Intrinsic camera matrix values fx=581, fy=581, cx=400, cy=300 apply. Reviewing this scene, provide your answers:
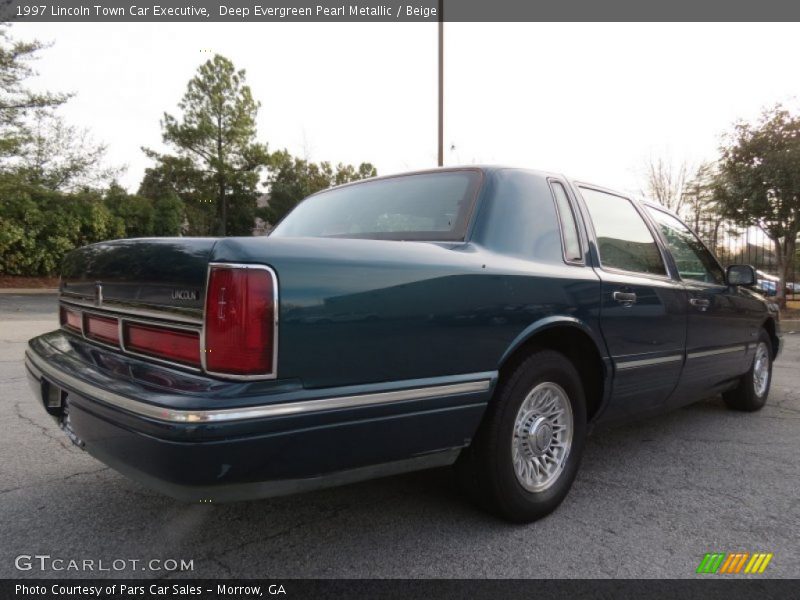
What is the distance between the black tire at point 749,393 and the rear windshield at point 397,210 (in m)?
3.20

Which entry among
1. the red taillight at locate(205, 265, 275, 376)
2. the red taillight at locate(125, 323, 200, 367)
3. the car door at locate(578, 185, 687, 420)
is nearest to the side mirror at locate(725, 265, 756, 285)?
the car door at locate(578, 185, 687, 420)

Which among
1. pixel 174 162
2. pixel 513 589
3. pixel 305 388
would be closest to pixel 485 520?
pixel 513 589

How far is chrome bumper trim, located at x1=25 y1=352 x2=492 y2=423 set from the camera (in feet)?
5.47

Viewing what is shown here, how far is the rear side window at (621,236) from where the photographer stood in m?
3.10

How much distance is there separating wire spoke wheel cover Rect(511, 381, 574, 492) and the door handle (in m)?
0.58

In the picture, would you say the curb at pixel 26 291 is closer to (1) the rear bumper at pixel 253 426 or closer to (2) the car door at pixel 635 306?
(1) the rear bumper at pixel 253 426

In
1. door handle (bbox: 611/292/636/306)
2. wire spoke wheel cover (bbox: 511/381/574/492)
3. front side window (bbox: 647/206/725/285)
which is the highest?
front side window (bbox: 647/206/725/285)

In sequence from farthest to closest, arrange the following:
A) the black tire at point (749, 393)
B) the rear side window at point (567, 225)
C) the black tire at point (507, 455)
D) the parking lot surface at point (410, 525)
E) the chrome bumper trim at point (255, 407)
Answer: the black tire at point (749, 393) < the rear side window at point (567, 225) < the black tire at point (507, 455) < the parking lot surface at point (410, 525) < the chrome bumper trim at point (255, 407)

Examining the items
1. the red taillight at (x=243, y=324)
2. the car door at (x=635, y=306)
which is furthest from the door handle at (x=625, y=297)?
the red taillight at (x=243, y=324)

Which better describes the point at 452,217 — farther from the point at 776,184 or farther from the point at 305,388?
the point at 776,184

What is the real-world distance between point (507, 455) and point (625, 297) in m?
1.11

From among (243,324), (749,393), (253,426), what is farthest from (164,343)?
(749,393)

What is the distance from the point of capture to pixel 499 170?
8.89ft

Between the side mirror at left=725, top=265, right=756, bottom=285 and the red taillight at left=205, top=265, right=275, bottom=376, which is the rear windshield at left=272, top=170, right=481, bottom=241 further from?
the side mirror at left=725, top=265, right=756, bottom=285
